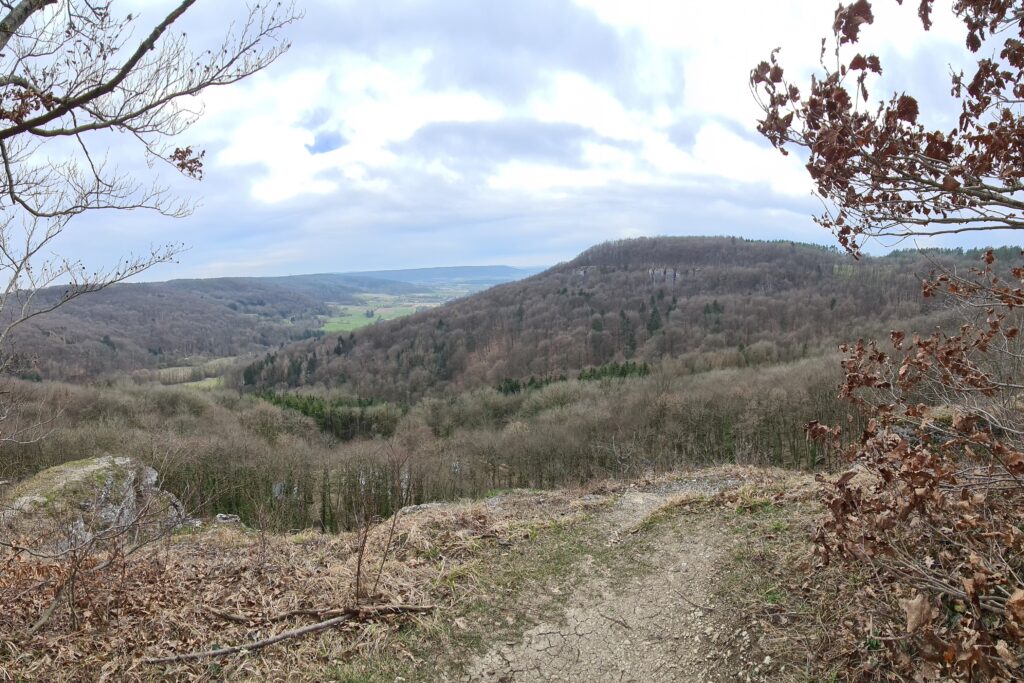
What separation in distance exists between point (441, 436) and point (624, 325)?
175 ft

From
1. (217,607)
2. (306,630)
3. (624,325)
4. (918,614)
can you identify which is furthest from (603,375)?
(918,614)

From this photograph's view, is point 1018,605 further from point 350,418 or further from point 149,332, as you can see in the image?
point 149,332

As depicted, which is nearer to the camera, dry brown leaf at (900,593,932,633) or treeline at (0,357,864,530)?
dry brown leaf at (900,593,932,633)

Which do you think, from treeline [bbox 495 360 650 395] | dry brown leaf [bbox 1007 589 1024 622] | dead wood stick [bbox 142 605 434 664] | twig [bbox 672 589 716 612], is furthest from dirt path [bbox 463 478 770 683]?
treeline [bbox 495 360 650 395]

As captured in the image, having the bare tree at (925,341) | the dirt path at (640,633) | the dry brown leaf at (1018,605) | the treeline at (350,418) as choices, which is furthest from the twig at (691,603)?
the treeline at (350,418)

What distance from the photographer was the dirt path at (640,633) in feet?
16.9

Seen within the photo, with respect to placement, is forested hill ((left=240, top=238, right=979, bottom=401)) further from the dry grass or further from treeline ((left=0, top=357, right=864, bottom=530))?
the dry grass

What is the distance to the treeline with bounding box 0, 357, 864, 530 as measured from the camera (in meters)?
32.4

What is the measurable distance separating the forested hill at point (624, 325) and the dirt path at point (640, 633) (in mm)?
64924

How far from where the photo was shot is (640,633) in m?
5.77

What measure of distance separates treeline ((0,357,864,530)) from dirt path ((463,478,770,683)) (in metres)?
17.2

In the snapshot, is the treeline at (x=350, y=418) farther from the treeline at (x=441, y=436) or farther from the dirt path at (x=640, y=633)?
the dirt path at (x=640, y=633)

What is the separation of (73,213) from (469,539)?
20.5 ft

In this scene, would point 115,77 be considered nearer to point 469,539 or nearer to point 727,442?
point 469,539
